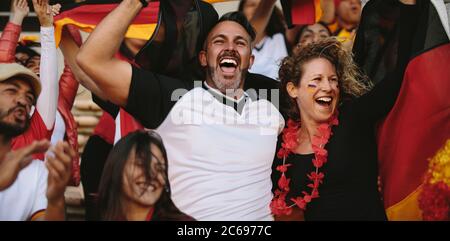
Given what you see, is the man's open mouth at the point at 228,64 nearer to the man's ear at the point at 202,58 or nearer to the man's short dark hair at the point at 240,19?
the man's ear at the point at 202,58

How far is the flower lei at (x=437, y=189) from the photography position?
3.08 m

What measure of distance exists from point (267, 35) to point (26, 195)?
1.50 metres

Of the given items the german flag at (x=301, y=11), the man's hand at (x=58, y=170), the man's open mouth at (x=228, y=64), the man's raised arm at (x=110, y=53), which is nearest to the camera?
the man's raised arm at (x=110, y=53)

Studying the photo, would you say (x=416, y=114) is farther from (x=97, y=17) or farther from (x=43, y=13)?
(x=43, y=13)

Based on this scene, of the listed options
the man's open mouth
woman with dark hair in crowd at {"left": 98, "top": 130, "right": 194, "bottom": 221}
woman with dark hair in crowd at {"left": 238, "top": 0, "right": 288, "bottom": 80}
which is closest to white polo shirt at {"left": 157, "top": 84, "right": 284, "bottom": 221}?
woman with dark hair in crowd at {"left": 98, "top": 130, "right": 194, "bottom": 221}

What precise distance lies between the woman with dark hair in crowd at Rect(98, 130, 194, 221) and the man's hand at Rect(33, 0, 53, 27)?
2.42 ft

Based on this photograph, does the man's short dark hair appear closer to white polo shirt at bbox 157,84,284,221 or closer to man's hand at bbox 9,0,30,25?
white polo shirt at bbox 157,84,284,221

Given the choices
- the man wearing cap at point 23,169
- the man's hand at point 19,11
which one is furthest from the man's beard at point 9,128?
the man's hand at point 19,11

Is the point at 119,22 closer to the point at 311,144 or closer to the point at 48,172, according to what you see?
the point at 48,172

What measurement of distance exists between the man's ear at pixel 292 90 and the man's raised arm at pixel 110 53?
2.68 feet

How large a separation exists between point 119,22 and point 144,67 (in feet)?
1.07

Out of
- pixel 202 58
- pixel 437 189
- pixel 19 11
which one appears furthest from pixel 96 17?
pixel 437 189

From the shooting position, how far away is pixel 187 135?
3012 mm

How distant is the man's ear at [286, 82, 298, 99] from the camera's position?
3.14 metres
